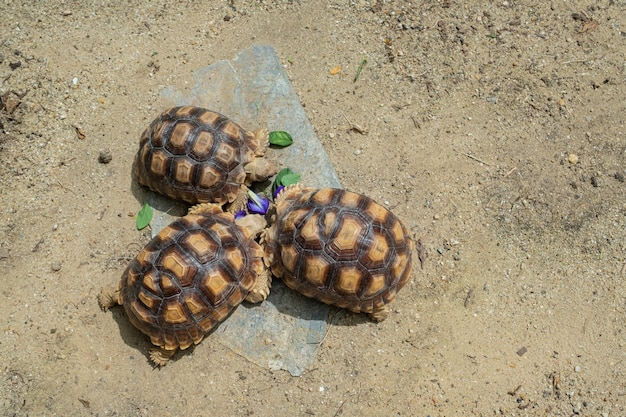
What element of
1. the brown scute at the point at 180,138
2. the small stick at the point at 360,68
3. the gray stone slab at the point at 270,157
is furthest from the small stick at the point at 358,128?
the brown scute at the point at 180,138

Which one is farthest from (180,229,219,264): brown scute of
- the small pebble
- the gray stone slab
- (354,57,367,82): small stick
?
(354,57,367,82): small stick

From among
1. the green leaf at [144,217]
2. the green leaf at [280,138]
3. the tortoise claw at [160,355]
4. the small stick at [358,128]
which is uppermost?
the green leaf at [280,138]

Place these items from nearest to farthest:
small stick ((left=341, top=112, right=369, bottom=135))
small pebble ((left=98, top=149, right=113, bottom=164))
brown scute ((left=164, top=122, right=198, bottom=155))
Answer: brown scute ((left=164, top=122, right=198, bottom=155)) < small pebble ((left=98, top=149, right=113, bottom=164)) < small stick ((left=341, top=112, right=369, bottom=135))

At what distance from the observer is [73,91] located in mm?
5234

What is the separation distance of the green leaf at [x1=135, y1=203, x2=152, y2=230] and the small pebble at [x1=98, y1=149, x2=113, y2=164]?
617mm

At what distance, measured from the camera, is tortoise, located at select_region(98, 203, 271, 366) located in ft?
13.3

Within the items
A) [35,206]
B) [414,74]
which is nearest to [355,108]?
[414,74]

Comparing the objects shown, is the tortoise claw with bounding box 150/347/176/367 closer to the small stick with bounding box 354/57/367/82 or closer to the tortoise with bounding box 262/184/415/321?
the tortoise with bounding box 262/184/415/321

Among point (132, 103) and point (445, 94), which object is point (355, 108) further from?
point (132, 103)

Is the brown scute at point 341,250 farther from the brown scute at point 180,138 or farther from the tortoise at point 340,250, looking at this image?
the brown scute at point 180,138

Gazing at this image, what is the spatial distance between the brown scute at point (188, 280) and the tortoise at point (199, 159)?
1.15 feet

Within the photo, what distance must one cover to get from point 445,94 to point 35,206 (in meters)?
4.06

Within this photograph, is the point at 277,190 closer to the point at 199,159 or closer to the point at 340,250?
the point at 199,159

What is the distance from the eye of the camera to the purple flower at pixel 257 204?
4.77m
